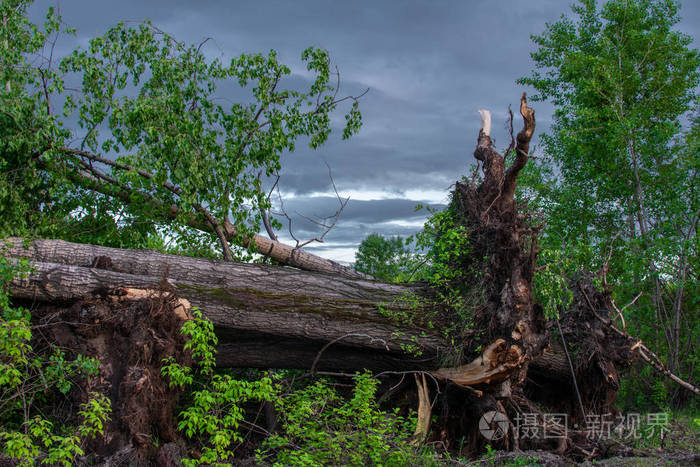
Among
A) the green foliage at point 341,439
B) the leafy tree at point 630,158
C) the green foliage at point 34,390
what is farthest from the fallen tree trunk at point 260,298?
the leafy tree at point 630,158

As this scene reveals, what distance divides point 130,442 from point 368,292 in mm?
3551

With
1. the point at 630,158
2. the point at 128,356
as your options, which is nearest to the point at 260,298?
the point at 128,356

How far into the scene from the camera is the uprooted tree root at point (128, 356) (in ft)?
18.1

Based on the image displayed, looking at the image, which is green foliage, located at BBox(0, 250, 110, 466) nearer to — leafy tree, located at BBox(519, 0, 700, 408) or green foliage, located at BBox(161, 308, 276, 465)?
green foliage, located at BBox(161, 308, 276, 465)

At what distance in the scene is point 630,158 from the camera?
13.2 metres

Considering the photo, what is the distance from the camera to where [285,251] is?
9734mm

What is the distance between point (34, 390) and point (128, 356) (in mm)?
943

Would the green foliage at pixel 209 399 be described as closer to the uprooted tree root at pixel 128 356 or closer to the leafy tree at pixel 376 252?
the uprooted tree root at pixel 128 356

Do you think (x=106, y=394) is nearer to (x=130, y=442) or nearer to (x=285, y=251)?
(x=130, y=442)

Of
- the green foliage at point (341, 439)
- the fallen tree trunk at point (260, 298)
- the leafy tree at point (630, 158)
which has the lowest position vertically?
the green foliage at point (341, 439)

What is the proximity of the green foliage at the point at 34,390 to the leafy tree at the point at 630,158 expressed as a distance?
856 centimetres

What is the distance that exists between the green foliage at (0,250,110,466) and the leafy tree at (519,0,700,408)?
337 inches

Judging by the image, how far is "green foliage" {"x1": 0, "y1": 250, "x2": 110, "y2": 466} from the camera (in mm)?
5051

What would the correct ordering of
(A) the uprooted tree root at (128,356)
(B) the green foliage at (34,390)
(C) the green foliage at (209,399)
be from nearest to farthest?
(B) the green foliage at (34,390) < (C) the green foliage at (209,399) < (A) the uprooted tree root at (128,356)
